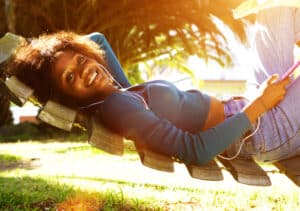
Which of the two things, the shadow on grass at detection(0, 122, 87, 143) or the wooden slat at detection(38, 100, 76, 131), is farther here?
the shadow on grass at detection(0, 122, 87, 143)

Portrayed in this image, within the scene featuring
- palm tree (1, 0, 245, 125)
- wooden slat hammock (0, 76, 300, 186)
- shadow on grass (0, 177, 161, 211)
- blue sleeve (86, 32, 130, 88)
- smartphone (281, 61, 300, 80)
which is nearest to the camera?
smartphone (281, 61, 300, 80)

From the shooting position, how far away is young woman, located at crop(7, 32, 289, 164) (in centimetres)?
263

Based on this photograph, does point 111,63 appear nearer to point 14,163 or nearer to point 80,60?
point 80,60

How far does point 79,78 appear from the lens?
2.88m

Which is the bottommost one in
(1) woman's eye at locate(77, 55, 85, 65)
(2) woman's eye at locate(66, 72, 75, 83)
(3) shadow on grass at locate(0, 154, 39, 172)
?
(2) woman's eye at locate(66, 72, 75, 83)

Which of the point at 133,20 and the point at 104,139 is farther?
the point at 133,20

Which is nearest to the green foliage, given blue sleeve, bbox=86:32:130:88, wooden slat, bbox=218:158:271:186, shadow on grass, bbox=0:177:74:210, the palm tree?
the palm tree

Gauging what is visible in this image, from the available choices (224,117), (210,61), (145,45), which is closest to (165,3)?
(145,45)

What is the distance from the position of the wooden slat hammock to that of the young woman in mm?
50

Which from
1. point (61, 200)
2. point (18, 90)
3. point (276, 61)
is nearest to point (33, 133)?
point (61, 200)

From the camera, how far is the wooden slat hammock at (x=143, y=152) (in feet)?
8.95

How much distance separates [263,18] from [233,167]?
0.86 metres

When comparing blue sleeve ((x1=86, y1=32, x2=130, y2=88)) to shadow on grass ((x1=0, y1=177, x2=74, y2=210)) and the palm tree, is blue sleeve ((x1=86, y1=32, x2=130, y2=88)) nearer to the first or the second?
shadow on grass ((x1=0, y1=177, x2=74, y2=210))

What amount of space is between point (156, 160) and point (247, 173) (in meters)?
0.53
